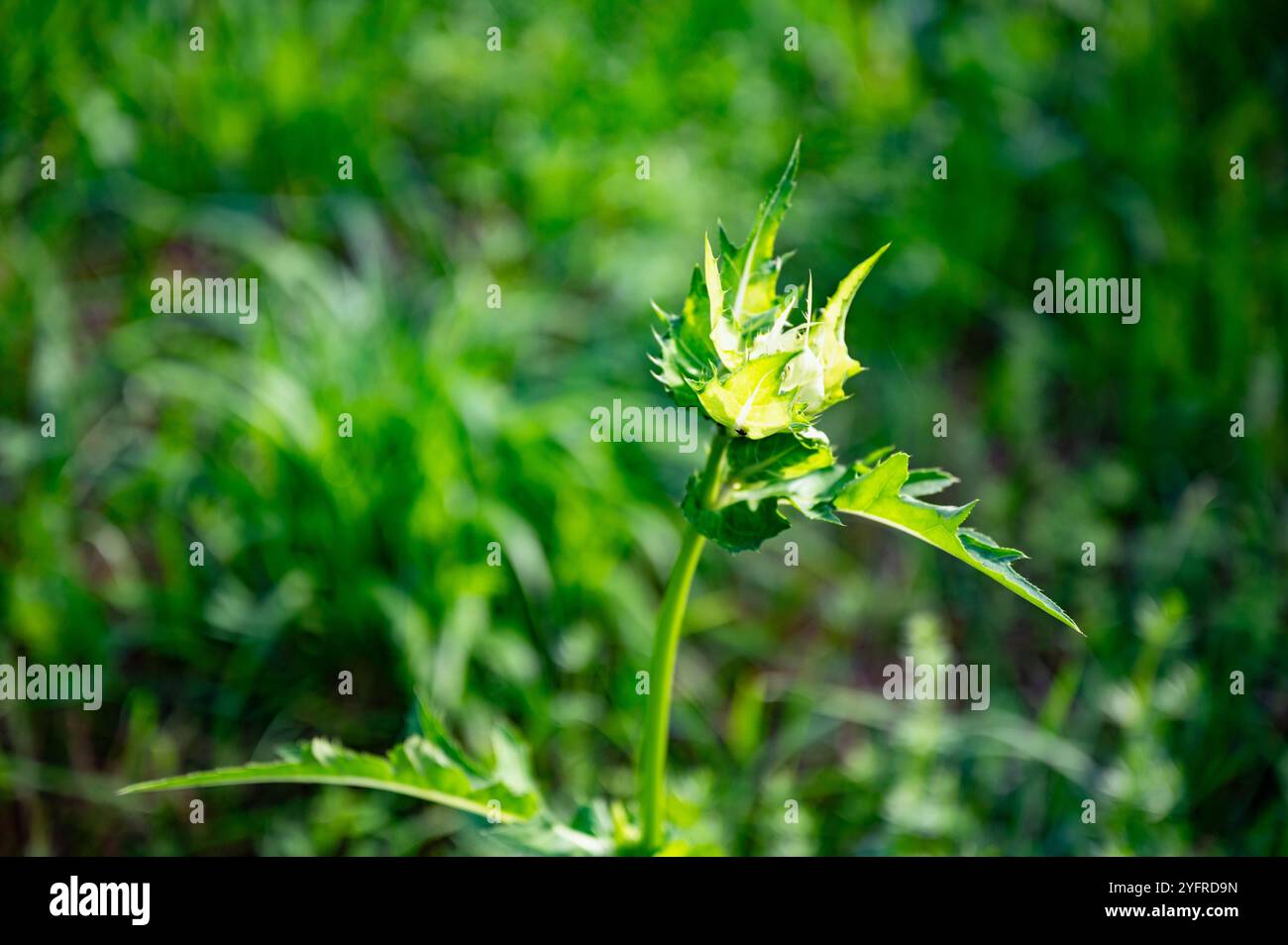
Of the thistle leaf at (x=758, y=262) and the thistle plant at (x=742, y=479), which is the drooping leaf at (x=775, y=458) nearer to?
the thistle plant at (x=742, y=479)

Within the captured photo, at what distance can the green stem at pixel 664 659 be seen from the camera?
3.94ft

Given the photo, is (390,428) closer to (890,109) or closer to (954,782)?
(954,782)

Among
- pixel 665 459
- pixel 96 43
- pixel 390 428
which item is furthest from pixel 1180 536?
pixel 96 43

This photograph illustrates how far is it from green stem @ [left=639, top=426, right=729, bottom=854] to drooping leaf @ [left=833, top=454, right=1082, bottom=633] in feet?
0.47

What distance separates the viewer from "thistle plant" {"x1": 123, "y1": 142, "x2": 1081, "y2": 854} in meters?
1.08

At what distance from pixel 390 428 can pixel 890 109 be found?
194cm

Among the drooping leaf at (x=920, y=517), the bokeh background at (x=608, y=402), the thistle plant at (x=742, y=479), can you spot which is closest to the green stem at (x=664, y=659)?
the thistle plant at (x=742, y=479)

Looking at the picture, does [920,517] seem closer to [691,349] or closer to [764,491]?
[764,491]

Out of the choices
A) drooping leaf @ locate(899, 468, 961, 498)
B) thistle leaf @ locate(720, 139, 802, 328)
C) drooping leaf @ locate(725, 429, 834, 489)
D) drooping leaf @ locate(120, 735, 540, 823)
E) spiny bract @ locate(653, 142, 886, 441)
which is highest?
A: thistle leaf @ locate(720, 139, 802, 328)

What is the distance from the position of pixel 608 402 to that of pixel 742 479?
4.94ft

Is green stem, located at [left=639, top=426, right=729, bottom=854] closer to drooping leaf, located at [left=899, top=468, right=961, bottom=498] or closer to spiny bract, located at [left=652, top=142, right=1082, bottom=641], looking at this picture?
spiny bract, located at [left=652, top=142, right=1082, bottom=641]

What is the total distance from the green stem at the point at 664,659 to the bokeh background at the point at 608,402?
633 millimetres

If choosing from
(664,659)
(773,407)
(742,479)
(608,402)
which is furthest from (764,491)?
(608,402)

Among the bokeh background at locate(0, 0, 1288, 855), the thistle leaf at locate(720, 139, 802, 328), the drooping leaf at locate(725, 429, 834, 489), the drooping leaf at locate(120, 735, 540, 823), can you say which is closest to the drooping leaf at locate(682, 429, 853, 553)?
the drooping leaf at locate(725, 429, 834, 489)
